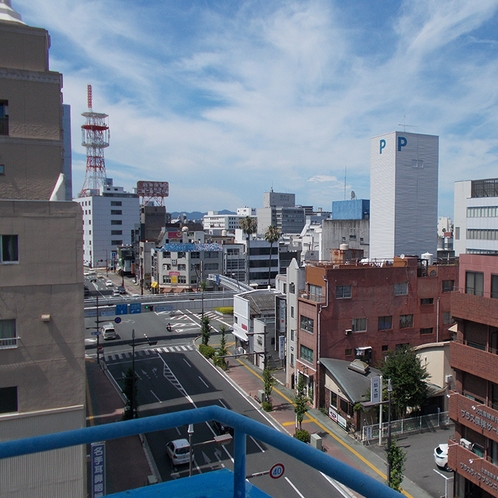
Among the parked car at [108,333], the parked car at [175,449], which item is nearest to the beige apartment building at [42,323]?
the parked car at [175,449]

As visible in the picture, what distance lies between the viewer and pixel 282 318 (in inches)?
1544

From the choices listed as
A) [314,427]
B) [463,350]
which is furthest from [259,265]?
[463,350]

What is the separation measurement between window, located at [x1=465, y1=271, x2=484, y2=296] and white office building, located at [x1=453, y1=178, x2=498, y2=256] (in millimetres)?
33783

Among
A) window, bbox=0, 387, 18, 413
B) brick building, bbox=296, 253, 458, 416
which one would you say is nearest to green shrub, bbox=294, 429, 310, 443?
brick building, bbox=296, 253, 458, 416

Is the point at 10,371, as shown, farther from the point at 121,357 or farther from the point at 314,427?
the point at 121,357

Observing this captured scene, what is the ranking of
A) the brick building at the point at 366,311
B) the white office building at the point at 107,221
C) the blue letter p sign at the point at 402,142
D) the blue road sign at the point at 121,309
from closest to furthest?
1. the brick building at the point at 366,311
2. the blue road sign at the point at 121,309
3. the blue letter p sign at the point at 402,142
4. the white office building at the point at 107,221

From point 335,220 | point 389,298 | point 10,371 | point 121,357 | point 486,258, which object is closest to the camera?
point 10,371

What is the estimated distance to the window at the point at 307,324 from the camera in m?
33.1

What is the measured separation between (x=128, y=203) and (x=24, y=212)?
114386 mm

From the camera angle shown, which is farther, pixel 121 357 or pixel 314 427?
pixel 121 357

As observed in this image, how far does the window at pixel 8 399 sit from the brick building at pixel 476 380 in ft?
54.3

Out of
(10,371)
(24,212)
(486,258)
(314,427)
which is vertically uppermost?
(24,212)

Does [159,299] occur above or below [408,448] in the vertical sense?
above

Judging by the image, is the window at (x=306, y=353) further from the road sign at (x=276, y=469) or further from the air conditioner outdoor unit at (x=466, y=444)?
the road sign at (x=276, y=469)
